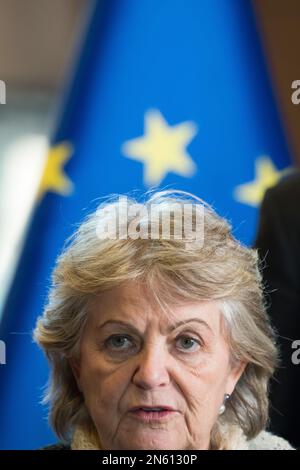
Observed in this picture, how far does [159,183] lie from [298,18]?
0.32m

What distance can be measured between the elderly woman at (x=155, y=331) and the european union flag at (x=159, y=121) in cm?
6

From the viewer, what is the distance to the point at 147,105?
96 cm

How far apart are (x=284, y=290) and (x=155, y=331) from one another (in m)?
0.19

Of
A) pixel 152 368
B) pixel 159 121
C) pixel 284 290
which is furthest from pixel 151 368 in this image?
pixel 159 121

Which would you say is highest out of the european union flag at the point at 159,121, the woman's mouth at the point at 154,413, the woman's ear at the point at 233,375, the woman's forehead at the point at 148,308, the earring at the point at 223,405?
the european union flag at the point at 159,121

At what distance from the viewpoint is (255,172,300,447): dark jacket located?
2.87ft

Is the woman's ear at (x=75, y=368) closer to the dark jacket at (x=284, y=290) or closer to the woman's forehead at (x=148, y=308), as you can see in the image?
the woman's forehead at (x=148, y=308)

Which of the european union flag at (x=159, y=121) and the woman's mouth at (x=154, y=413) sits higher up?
the european union flag at (x=159, y=121)

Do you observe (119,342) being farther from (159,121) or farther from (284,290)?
(159,121)

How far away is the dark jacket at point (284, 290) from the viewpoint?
0.87 metres

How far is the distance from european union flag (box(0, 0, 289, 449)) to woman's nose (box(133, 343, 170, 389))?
17 centimetres

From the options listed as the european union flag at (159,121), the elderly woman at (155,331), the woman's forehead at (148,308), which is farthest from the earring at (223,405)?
the european union flag at (159,121)

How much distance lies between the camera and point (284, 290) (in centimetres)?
88

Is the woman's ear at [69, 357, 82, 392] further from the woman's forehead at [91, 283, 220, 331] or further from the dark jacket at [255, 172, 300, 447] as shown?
the dark jacket at [255, 172, 300, 447]
